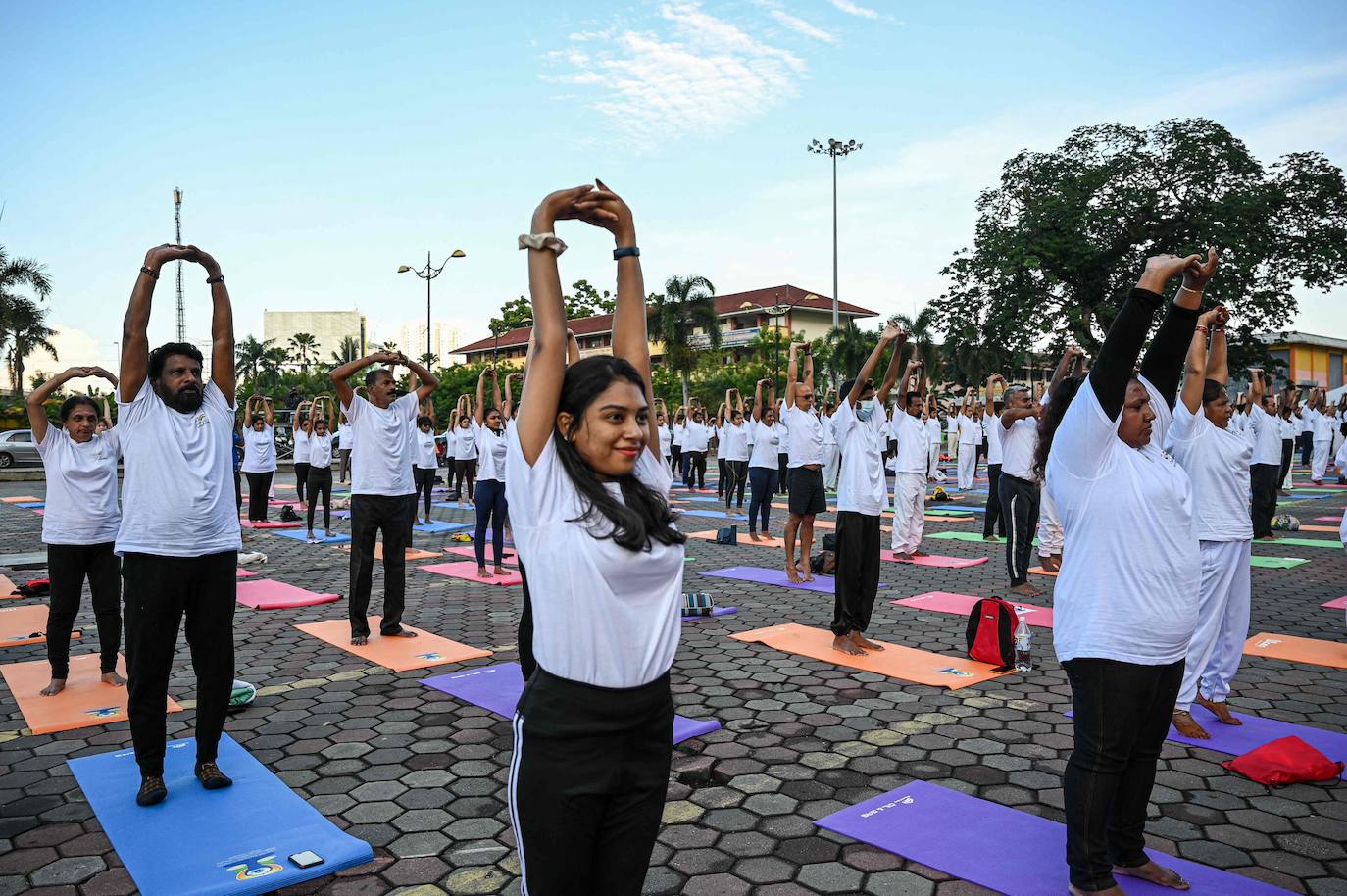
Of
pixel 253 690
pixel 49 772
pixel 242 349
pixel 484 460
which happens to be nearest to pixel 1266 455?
pixel 484 460

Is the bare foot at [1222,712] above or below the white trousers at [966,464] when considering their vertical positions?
below

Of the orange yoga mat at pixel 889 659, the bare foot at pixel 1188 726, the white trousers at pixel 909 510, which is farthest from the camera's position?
the white trousers at pixel 909 510

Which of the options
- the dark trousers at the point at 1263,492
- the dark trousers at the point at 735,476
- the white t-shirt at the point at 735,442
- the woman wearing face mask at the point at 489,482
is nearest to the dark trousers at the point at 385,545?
the woman wearing face mask at the point at 489,482

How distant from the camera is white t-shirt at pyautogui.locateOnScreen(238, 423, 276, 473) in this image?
Answer: 14.3 metres

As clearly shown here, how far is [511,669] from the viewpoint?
626 cm

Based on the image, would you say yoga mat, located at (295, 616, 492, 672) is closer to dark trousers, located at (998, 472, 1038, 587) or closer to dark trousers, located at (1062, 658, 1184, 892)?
dark trousers, located at (1062, 658, 1184, 892)

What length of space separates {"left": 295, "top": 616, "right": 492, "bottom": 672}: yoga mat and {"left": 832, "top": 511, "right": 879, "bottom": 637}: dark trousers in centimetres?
265

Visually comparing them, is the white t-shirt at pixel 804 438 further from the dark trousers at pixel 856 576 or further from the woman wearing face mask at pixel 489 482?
the woman wearing face mask at pixel 489 482

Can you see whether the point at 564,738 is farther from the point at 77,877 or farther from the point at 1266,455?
the point at 1266,455

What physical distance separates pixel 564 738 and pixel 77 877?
257 centimetres

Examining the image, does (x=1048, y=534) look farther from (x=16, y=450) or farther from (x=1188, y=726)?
(x=16, y=450)

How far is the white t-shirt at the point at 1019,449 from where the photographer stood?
9438 millimetres

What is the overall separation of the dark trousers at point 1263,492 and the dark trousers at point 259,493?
49.3ft

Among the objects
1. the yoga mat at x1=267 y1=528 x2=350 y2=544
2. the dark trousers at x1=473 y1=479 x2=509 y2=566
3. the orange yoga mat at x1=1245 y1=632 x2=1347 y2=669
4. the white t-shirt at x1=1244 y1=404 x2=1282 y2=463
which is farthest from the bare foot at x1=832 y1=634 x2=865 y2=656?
the yoga mat at x1=267 y1=528 x2=350 y2=544
